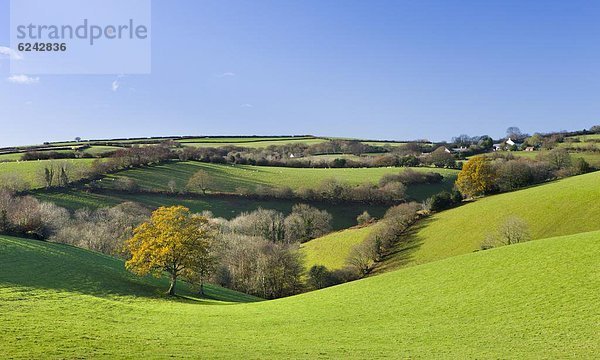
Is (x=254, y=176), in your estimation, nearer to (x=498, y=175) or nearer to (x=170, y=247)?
(x=498, y=175)

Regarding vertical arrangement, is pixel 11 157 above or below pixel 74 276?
above

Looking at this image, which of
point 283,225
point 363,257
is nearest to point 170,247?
point 363,257

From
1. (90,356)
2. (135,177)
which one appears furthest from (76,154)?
(90,356)

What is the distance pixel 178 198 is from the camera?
119125mm

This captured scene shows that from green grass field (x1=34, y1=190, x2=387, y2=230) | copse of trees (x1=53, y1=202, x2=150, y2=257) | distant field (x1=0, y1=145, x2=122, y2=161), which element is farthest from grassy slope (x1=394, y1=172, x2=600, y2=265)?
distant field (x1=0, y1=145, x2=122, y2=161)

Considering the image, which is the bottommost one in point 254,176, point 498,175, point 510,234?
point 510,234

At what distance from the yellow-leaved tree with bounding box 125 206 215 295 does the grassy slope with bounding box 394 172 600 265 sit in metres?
37.2

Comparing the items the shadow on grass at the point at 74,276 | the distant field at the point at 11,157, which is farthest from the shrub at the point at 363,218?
the distant field at the point at 11,157

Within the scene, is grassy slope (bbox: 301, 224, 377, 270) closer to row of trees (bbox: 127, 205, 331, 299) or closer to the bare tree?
the bare tree

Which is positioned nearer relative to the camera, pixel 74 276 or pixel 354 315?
pixel 354 315

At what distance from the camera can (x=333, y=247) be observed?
86938 millimetres

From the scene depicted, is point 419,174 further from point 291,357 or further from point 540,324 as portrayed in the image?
point 291,357

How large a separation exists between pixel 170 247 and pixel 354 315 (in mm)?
23725

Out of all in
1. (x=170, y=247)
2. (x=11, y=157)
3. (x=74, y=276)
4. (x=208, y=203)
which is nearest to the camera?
(x=74, y=276)
